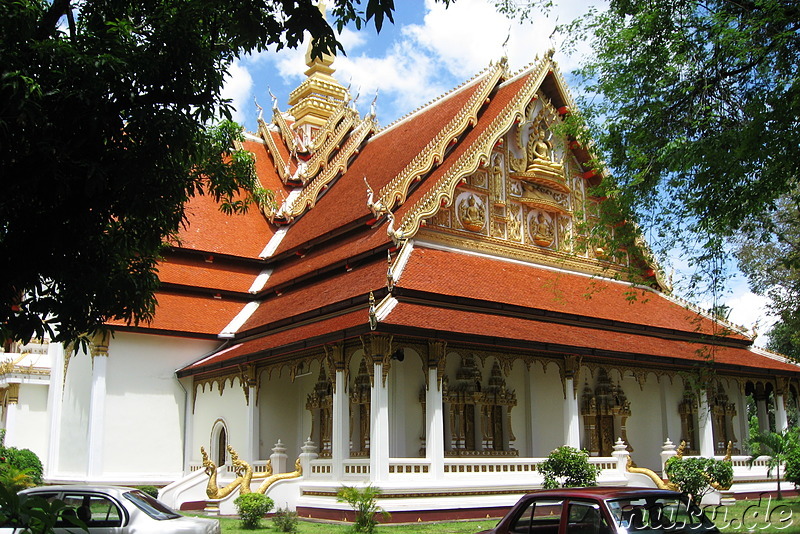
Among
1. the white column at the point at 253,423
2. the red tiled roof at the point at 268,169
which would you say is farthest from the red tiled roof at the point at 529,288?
the red tiled roof at the point at 268,169

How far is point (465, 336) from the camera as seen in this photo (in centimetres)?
1705

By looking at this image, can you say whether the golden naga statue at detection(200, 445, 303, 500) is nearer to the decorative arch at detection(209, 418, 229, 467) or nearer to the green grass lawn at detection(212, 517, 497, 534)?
the green grass lawn at detection(212, 517, 497, 534)

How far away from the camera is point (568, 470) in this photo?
16.8 meters

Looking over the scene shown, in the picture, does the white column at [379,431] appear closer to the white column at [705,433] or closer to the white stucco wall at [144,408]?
the white stucco wall at [144,408]

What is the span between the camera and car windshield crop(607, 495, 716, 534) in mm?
7375

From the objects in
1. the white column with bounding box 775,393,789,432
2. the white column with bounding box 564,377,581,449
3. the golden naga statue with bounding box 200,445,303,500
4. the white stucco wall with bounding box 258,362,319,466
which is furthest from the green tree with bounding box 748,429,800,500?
the golden naga statue with bounding box 200,445,303,500

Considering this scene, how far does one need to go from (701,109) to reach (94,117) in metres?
8.39

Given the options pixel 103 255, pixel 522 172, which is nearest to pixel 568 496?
pixel 103 255

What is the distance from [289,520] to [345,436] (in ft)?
9.15

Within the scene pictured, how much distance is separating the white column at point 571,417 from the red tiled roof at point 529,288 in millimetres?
1952

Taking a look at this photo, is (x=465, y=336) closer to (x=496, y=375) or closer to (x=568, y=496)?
(x=496, y=375)

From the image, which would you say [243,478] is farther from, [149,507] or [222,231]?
[222,231]

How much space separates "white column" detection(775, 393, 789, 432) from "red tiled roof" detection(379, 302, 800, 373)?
1.10 meters

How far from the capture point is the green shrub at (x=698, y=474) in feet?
58.7
